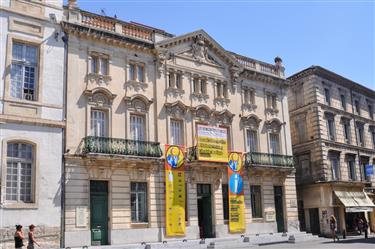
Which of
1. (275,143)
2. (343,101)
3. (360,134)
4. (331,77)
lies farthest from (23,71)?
(360,134)

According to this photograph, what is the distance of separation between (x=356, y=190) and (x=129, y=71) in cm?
2214

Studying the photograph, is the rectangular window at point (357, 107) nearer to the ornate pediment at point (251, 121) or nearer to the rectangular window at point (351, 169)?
the rectangular window at point (351, 169)

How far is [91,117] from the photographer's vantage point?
22.7 meters

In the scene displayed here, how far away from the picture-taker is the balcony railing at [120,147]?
21516mm

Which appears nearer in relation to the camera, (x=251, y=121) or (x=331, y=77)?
(x=251, y=121)

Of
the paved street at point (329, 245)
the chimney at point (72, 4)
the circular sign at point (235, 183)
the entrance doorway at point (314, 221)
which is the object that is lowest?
the paved street at point (329, 245)

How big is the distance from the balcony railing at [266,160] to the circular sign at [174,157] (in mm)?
5008

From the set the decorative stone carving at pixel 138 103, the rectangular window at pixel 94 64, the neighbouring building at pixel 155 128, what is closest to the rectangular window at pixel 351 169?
the neighbouring building at pixel 155 128

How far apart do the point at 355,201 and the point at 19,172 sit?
85.2ft

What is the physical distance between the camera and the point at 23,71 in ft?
68.2

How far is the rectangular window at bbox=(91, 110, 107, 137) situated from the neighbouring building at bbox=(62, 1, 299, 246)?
5cm

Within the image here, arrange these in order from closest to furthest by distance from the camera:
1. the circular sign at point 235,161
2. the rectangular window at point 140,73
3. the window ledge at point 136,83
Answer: the window ledge at point 136,83 < the rectangular window at point 140,73 < the circular sign at point 235,161

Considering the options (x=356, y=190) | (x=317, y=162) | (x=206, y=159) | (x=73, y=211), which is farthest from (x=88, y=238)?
(x=356, y=190)

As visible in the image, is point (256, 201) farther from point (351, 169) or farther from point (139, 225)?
point (351, 169)
